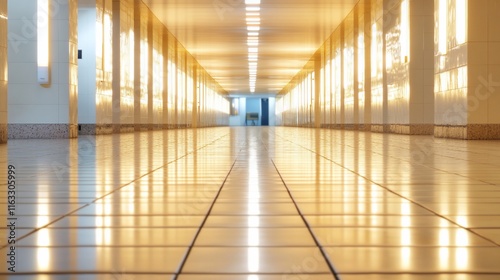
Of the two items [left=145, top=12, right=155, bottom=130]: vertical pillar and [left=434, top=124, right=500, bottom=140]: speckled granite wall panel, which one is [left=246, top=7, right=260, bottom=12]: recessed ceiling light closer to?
[left=145, top=12, right=155, bottom=130]: vertical pillar

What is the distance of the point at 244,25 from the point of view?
27938mm

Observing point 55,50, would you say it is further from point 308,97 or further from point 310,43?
point 308,97

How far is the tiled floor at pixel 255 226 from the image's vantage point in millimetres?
2072

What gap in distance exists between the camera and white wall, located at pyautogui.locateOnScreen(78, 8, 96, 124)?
19719mm

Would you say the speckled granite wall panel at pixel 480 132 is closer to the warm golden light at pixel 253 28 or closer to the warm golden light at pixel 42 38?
the warm golden light at pixel 42 38

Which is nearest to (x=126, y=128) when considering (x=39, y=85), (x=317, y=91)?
(x=39, y=85)

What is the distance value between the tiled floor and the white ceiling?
733 inches

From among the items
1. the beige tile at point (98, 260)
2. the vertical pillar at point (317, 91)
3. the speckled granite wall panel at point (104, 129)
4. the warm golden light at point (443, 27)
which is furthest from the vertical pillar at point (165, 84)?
the beige tile at point (98, 260)

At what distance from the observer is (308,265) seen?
209cm

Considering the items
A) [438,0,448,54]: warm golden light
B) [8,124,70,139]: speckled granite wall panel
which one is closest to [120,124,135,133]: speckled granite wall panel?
[8,124,70,139]: speckled granite wall panel

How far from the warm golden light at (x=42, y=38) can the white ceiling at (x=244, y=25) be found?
7.69 metres

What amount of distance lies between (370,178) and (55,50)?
40.9 ft

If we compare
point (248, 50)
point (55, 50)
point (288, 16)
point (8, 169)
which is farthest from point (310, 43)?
point (8, 169)

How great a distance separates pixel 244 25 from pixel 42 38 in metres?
13.2
